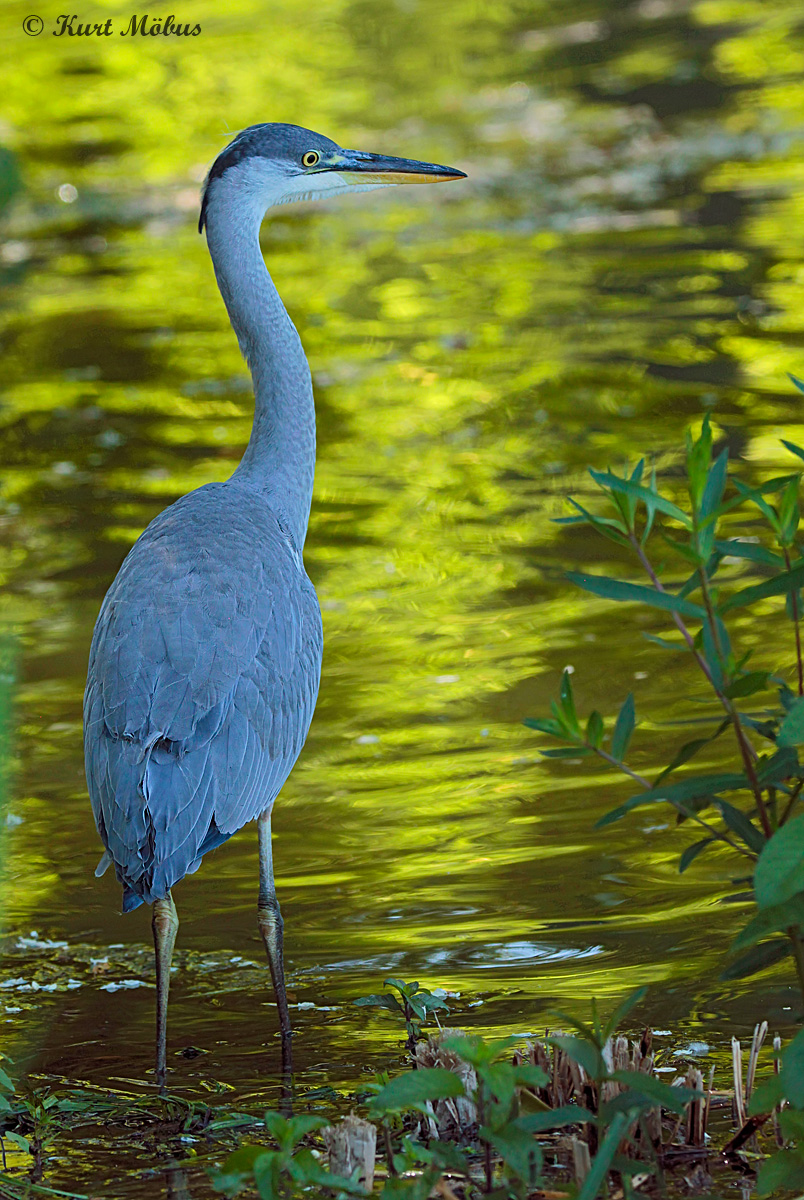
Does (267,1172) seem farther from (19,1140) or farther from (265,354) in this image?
(265,354)

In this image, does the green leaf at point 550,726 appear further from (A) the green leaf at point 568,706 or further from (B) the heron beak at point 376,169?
(B) the heron beak at point 376,169

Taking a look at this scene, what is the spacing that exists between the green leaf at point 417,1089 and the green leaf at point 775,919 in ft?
1.74

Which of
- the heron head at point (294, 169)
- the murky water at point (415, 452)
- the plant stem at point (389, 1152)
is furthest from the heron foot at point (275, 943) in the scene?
the heron head at point (294, 169)

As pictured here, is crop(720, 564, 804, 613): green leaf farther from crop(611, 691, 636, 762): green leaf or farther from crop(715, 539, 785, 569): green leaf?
crop(611, 691, 636, 762): green leaf

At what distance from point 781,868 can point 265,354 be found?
3344 millimetres

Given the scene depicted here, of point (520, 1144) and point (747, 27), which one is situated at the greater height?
point (747, 27)

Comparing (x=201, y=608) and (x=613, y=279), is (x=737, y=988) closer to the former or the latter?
(x=201, y=608)

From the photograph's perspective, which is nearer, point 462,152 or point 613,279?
point 613,279

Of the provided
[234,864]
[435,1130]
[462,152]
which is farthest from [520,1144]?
[462,152]

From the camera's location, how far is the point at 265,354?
5.46m

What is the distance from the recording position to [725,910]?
15.4ft

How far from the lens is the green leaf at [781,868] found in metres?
2.54

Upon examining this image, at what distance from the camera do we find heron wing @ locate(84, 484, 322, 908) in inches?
157

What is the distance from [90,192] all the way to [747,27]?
8016 millimetres
